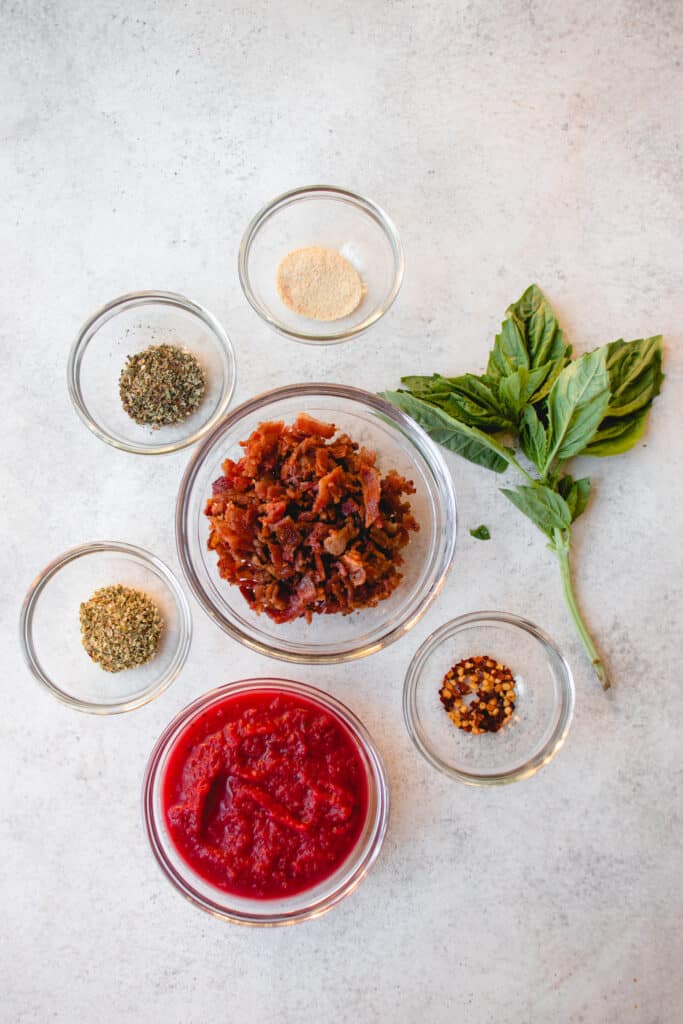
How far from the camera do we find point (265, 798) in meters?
2.32

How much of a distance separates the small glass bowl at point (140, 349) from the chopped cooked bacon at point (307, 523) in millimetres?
379

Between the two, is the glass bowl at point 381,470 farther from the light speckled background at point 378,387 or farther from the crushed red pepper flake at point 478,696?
the crushed red pepper flake at point 478,696

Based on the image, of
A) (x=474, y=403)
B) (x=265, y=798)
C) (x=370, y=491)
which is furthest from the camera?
(x=474, y=403)

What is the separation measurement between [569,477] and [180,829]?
5.32 feet

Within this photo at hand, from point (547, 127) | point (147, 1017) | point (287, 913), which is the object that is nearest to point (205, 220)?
point (547, 127)

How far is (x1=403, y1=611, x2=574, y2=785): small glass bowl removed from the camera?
98.3 inches

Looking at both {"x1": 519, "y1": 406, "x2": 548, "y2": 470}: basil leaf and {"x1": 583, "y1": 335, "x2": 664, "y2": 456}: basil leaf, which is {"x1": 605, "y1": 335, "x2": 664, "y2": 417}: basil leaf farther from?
{"x1": 519, "y1": 406, "x2": 548, "y2": 470}: basil leaf

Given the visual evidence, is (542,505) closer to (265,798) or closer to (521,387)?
(521,387)

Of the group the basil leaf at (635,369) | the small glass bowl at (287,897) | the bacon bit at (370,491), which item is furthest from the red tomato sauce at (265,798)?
the basil leaf at (635,369)

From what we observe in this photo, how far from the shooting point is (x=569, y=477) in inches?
98.7

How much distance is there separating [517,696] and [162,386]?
151 centimetres

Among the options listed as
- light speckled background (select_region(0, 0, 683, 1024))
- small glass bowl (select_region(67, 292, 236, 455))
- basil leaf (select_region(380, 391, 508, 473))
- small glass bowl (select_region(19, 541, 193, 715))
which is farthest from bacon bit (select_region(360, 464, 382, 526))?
small glass bowl (select_region(19, 541, 193, 715))

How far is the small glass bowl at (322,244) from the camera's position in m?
2.57

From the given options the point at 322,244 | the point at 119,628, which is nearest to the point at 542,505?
the point at 322,244
